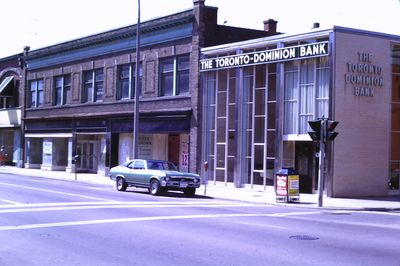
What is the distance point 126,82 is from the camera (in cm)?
3609

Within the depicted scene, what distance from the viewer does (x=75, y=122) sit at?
4072cm

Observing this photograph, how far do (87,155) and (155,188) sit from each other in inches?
771

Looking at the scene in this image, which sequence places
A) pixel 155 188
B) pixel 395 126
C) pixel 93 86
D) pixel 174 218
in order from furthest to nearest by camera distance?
pixel 93 86 → pixel 395 126 → pixel 155 188 → pixel 174 218

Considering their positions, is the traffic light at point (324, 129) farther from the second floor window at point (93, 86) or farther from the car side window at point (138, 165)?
the second floor window at point (93, 86)

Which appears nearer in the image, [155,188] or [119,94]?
[155,188]

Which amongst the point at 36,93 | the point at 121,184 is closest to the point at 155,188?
the point at 121,184

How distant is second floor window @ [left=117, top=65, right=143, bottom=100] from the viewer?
35281 mm

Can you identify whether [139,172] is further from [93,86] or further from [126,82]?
[93,86]

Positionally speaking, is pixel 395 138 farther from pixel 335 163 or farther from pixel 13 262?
pixel 13 262

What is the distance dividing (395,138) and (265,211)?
35.1 feet

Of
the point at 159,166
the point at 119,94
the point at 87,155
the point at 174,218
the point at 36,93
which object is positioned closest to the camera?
the point at 174,218

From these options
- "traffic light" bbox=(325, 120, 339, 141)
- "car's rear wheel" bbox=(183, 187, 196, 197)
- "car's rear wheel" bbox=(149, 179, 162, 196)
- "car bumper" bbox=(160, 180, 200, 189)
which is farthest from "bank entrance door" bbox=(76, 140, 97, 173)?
"traffic light" bbox=(325, 120, 339, 141)

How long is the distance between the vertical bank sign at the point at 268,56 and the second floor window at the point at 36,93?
20.7 metres

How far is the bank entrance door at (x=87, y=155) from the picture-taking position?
135ft
